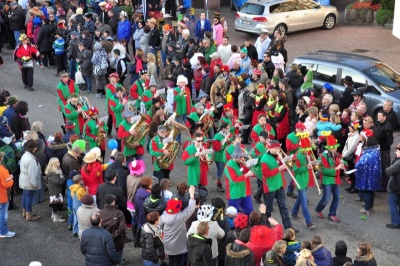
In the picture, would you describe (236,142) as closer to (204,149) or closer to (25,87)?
(204,149)

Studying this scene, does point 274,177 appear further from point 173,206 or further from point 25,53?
point 25,53

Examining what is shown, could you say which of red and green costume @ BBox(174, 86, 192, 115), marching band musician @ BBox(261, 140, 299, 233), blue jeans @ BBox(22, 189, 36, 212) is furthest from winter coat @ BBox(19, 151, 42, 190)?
red and green costume @ BBox(174, 86, 192, 115)

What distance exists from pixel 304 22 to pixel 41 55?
9056 millimetres

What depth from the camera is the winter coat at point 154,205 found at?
11758mm

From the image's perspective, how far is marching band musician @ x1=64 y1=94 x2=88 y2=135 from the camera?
16203 mm

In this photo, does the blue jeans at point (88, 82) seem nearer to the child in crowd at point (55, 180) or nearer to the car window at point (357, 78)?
the car window at point (357, 78)

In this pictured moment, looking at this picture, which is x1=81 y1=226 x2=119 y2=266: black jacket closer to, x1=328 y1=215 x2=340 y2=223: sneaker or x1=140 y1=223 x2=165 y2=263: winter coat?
x1=140 y1=223 x2=165 y2=263: winter coat

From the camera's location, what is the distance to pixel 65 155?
13758 millimetres

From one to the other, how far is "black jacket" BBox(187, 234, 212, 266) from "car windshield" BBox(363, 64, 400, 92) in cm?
882

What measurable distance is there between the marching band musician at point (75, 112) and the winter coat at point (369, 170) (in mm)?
5756

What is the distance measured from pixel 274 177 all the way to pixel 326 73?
631 centimetres

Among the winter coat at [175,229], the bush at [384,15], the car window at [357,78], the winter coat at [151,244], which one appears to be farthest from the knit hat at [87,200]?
the bush at [384,15]

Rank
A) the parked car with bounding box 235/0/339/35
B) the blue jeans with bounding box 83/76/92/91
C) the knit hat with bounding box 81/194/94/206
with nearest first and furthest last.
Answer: the knit hat with bounding box 81/194/94/206, the blue jeans with bounding box 83/76/92/91, the parked car with bounding box 235/0/339/35

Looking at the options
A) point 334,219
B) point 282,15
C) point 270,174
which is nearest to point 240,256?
point 270,174
